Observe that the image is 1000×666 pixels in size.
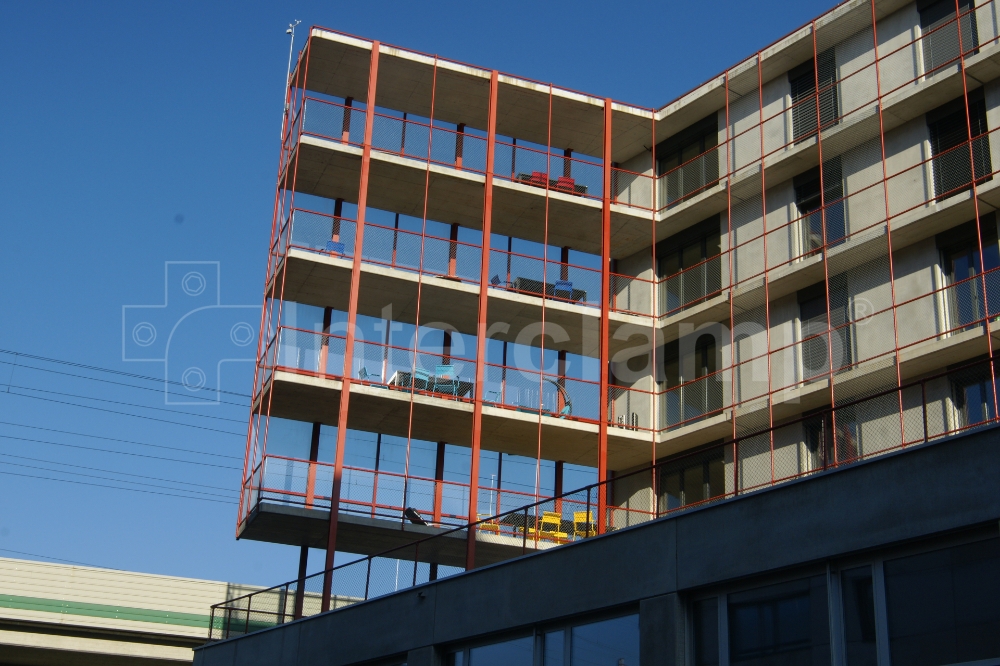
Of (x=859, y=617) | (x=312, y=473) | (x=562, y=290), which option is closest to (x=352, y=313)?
(x=312, y=473)

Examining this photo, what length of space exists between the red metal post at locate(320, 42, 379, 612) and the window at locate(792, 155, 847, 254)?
11.2 meters

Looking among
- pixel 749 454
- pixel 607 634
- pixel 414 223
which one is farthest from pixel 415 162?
pixel 607 634

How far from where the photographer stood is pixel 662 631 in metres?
15.4

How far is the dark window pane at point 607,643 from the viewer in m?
16.0

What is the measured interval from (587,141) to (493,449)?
9.71m

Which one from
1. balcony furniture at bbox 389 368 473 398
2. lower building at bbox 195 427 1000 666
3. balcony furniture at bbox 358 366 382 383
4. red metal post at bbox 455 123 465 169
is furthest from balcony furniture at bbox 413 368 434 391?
lower building at bbox 195 427 1000 666

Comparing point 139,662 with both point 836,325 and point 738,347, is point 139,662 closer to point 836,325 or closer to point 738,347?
point 738,347

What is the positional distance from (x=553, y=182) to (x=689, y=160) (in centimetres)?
414

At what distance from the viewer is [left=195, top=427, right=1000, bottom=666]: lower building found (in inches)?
496

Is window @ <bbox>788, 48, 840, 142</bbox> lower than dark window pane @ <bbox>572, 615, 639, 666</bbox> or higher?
higher

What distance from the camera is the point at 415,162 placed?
32.2m

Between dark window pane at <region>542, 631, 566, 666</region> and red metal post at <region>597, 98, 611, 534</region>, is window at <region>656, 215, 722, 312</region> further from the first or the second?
dark window pane at <region>542, 631, 566, 666</region>

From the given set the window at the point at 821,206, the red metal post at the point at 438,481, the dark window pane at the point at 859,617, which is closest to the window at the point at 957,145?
the window at the point at 821,206

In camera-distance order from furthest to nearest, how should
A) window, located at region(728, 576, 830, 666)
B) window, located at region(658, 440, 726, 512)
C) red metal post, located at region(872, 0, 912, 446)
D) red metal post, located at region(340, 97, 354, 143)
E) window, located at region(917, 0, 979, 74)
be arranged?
red metal post, located at region(340, 97, 354, 143)
window, located at region(658, 440, 726, 512)
window, located at region(917, 0, 979, 74)
red metal post, located at region(872, 0, 912, 446)
window, located at region(728, 576, 830, 666)
